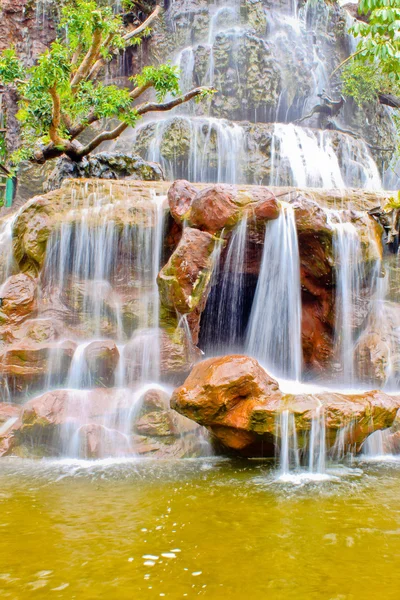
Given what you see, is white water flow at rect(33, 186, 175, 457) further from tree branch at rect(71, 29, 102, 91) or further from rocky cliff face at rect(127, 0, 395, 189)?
rocky cliff face at rect(127, 0, 395, 189)

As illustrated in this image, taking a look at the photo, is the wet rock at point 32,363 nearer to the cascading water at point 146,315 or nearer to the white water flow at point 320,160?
the cascading water at point 146,315

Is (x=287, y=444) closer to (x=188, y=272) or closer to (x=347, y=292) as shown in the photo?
(x=188, y=272)

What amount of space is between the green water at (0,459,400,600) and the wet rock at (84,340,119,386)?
1.89 meters

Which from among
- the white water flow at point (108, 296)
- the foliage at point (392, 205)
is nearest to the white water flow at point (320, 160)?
the foliage at point (392, 205)

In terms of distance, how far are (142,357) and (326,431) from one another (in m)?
3.19

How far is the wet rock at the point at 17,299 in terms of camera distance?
312 inches

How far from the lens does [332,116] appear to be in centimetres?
1861

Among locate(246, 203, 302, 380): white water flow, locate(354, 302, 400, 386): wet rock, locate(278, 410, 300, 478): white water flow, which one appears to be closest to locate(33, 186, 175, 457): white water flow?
locate(246, 203, 302, 380): white water flow

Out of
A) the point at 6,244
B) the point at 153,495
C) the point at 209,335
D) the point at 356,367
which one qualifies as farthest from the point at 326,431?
the point at 6,244

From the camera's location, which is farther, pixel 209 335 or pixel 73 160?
pixel 73 160

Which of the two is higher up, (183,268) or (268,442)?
(183,268)

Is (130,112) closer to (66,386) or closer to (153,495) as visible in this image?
(66,386)

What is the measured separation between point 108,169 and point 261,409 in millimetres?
8445

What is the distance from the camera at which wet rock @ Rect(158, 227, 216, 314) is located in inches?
286
